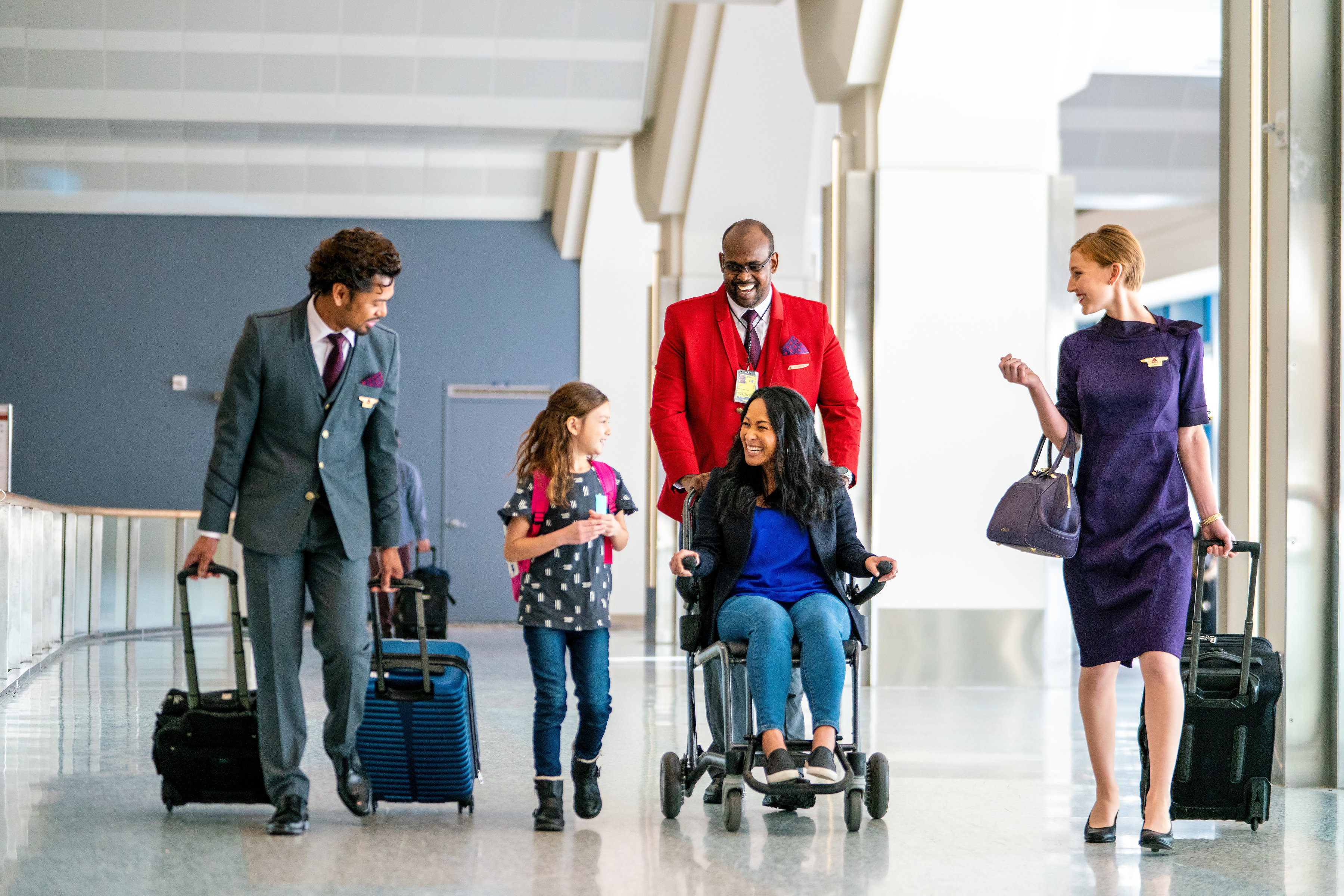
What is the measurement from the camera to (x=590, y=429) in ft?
12.0

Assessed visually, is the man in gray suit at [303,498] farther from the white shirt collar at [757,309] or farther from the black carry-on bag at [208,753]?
the white shirt collar at [757,309]

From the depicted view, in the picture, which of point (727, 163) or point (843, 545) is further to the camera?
point (727, 163)

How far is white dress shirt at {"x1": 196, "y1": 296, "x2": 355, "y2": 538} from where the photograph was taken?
3.45 metres

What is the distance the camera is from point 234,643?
3.46 metres

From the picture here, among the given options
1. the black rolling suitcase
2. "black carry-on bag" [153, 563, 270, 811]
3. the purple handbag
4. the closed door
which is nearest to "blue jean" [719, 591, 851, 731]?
the purple handbag

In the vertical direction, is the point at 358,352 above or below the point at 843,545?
above

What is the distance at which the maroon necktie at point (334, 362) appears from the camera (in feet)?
11.3

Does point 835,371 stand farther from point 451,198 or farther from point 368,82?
point 451,198

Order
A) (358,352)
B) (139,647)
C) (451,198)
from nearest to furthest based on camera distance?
1. (358,352)
2. (139,647)
3. (451,198)

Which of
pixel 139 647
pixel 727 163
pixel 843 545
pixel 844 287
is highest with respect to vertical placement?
pixel 727 163

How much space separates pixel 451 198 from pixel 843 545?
10311 mm

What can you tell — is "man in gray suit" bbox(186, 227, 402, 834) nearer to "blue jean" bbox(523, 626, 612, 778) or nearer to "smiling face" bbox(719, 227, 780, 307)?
"blue jean" bbox(523, 626, 612, 778)

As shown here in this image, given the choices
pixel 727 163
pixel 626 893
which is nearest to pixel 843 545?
pixel 626 893

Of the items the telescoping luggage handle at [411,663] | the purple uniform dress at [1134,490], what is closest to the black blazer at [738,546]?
the purple uniform dress at [1134,490]
